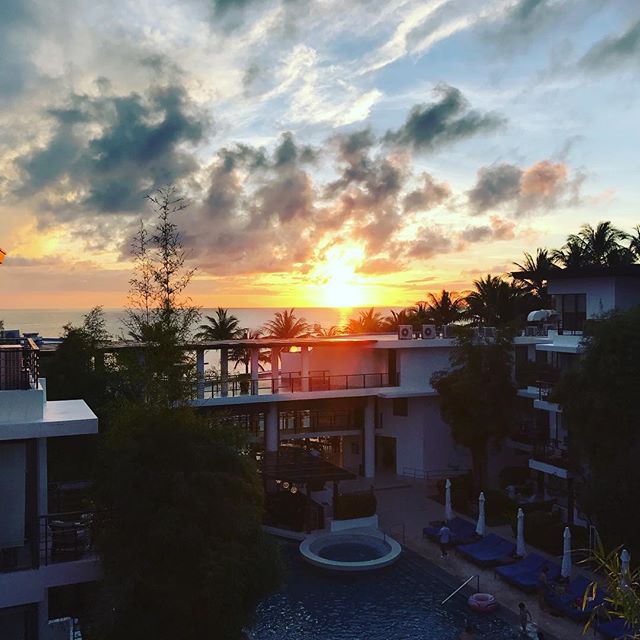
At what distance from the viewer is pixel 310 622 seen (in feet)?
59.9

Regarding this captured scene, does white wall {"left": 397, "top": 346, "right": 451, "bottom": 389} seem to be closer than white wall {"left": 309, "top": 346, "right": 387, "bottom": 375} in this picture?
Yes

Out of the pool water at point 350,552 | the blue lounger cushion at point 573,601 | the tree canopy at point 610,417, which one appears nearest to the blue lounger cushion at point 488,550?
the blue lounger cushion at point 573,601

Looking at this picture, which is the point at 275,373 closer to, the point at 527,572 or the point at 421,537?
the point at 421,537

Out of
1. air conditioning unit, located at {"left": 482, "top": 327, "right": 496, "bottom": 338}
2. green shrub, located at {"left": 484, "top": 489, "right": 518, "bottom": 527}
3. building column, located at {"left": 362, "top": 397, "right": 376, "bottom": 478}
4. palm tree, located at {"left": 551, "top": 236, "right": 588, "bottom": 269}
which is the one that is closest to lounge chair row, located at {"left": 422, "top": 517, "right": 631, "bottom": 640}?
green shrub, located at {"left": 484, "top": 489, "right": 518, "bottom": 527}

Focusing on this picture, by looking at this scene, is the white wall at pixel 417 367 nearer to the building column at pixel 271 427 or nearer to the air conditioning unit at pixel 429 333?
the air conditioning unit at pixel 429 333

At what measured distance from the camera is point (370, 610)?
19.0 m

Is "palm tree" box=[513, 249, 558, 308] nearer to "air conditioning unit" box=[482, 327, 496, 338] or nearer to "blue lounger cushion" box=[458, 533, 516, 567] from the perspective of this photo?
"air conditioning unit" box=[482, 327, 496, 338]

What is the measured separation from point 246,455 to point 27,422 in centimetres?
423

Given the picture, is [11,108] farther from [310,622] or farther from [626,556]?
[626,556]

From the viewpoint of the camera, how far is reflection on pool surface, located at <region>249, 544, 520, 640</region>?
57.5 ft

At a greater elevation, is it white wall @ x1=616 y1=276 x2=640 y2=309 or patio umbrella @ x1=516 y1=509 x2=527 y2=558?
white wall @ x1=616 y1=276 x2=640 y2=309

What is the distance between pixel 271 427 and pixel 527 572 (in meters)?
15.3

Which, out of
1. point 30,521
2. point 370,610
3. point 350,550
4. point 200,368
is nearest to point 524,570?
point 370,610

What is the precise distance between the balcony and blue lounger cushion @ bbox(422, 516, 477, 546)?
Result: 10.0m
